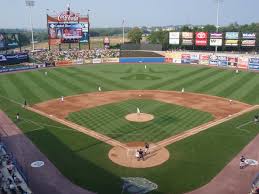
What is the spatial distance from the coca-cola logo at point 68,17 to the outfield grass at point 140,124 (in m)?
47.3

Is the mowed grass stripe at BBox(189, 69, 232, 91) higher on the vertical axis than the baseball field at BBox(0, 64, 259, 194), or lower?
higher

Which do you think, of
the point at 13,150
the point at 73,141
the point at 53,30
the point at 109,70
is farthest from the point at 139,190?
the point at 53,30

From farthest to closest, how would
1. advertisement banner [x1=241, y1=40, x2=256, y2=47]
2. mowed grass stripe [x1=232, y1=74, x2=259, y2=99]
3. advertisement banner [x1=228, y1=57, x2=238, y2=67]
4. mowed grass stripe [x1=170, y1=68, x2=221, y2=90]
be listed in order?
advertisement banner [x1=241, y1=40, x2=256, y2=47] → advertisement banner [x1=228, y1=57, x2=238, y2=67] → mowed grass stripe [x1=170, y1=68, x2=221, y2=90] → mowed grass stripe [x1=232, y1=74, x2=259, y2=99]

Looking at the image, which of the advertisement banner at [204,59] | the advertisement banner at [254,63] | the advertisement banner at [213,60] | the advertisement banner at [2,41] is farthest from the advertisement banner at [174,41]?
the advertisement banner at [2,41]

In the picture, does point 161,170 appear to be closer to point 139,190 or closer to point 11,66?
point 139,190

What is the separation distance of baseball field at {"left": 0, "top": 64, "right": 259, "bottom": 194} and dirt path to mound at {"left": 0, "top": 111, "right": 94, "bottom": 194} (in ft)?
2.30

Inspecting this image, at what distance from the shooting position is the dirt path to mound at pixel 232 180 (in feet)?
68.9

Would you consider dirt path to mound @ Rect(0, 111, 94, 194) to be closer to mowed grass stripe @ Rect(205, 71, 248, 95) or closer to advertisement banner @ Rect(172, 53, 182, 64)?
mowed grass stripe @ Rect(205, 71, 248, 95)

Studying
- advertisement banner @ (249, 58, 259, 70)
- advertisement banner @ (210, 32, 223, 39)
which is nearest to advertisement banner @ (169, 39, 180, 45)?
advertisement banner @ (210, 32, 223, 39)

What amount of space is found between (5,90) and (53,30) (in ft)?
112

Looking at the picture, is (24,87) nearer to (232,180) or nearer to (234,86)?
(234,86)

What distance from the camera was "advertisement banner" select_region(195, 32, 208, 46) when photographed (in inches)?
3489

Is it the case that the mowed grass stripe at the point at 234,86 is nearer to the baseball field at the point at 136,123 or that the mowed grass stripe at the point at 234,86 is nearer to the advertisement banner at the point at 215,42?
the baseball field at the point at 136,123

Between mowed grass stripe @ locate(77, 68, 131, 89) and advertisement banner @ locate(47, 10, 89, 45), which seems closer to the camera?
mowed grass stripe @ locate(77, 68, 131, 89)
